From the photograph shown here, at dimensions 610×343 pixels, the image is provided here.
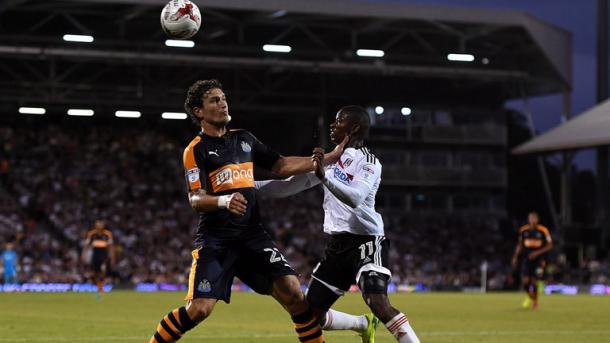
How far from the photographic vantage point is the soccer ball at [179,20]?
11594 mm

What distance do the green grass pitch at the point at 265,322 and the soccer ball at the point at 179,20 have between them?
419 cm

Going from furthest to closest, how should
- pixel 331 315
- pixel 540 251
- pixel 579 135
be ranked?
1. pixel 579 135
2. pixel 540 251
3. pixel 331 315

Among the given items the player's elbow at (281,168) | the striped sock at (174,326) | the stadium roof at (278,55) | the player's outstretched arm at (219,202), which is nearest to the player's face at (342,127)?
the player's elbow at (281,168)

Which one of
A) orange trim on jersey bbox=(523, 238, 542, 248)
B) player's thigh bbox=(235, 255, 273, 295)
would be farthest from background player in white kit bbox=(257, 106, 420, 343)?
orange trim on jersey bbox=(523, 238, 542, 248)

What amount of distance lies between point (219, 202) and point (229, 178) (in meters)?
0.46

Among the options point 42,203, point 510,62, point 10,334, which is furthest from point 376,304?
point 510,62

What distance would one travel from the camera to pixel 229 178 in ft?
30.3

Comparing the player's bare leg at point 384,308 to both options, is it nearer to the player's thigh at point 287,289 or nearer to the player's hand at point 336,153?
the player's thigh at point 287,289

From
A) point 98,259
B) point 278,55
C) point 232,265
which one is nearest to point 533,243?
point 98,259

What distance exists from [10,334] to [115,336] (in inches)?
57.3

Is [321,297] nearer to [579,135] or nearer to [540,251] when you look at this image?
[540,251]

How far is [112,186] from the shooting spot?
1847 inches

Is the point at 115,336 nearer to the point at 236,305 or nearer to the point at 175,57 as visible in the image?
the point at 236,305

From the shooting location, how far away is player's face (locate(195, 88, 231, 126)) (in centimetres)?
935
